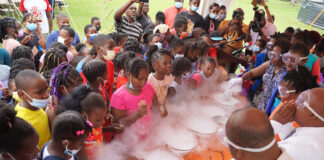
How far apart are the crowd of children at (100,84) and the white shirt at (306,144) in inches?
13.6

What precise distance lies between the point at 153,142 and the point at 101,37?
152cm

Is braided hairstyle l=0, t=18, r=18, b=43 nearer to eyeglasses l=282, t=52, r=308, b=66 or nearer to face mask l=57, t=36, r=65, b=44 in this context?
face mask l=57, t=36, r=65, b=44

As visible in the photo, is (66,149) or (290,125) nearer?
(66,149)

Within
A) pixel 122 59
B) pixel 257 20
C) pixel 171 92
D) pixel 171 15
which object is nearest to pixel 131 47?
pixel 122 59

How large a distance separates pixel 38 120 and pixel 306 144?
189 centimetres

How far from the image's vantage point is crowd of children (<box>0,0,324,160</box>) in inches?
51.3

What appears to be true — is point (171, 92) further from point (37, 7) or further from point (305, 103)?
point (37, 7)

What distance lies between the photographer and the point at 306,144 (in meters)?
1.38

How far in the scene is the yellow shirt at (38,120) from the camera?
162cm

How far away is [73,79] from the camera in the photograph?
1.91 meters

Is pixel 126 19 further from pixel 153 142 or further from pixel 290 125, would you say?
pixel 290 125

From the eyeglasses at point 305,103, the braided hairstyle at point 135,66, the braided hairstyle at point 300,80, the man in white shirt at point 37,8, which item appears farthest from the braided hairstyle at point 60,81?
the man in white shirt at point 37,8

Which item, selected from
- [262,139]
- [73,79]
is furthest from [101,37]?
[262,139]

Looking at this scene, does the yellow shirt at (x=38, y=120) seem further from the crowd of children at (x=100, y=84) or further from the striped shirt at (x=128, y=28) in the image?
the striped shirt at (x=128, y=28)
